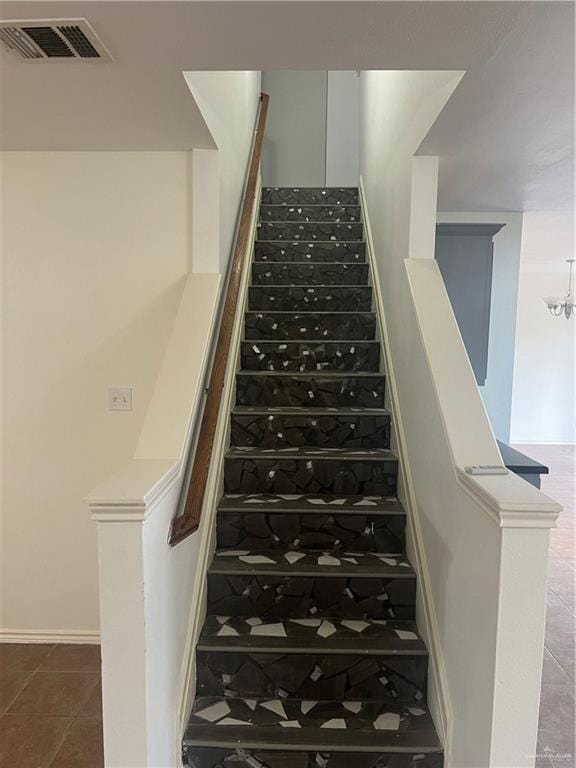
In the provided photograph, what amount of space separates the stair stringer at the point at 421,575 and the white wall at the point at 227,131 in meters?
1.15

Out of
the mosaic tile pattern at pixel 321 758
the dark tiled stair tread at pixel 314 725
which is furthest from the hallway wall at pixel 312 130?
the mosaic tile pattern at pixel 321 758

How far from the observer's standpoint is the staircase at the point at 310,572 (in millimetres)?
1737

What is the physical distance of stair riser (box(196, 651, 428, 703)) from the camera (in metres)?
1.88

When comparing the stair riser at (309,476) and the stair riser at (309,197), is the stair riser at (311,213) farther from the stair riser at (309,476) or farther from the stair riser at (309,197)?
the stair riser at (309,476)

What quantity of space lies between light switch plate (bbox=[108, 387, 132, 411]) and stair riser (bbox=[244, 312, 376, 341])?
3.35 feet

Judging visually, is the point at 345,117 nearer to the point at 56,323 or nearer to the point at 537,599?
the point at 56,323

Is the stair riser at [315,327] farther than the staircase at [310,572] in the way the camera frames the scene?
Yes

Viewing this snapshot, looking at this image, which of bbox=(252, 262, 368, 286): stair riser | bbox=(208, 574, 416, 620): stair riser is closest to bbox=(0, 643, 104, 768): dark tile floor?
bbox=(208, 574, 416, 620): stair riser

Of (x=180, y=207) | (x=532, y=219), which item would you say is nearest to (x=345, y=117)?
(x=532, y=219)

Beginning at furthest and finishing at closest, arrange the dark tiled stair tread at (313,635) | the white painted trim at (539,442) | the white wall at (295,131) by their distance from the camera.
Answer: the white painted trim at (539,442) < the white wall at (295,131) < the dark tiled stair tread at (313,635)

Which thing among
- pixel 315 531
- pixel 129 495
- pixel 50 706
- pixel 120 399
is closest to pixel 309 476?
pixel 315 531

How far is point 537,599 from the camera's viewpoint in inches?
52.9

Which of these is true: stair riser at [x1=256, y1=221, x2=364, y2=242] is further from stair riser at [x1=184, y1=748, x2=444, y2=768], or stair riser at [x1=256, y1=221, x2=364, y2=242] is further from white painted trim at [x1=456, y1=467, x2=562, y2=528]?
stair riser at [x1=184, y1=748, x2=444, y2=768]

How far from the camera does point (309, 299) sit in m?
3.44
